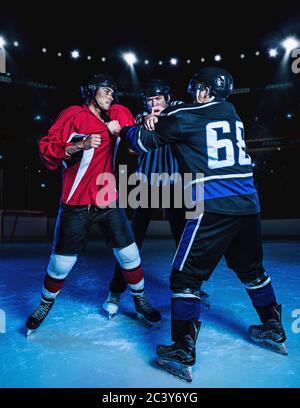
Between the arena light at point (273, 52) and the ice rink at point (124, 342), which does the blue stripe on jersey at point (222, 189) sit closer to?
the ice rink at point (124, 342)

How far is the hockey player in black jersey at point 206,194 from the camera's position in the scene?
1780 millimetres

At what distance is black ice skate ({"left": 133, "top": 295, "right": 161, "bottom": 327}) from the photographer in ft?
7.88

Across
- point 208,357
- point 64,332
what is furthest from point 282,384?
point 64,332

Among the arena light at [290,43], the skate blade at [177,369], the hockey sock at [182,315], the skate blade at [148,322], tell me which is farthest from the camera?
the arena light at [290,43]

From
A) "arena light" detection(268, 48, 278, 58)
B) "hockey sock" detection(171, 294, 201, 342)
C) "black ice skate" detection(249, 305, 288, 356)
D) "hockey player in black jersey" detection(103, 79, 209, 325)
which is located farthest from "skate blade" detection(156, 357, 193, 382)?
"arena light" detection(268, 48, 278, 58)

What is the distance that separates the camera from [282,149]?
39.7 ft

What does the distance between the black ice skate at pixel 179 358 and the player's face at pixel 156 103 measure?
5.72 feet

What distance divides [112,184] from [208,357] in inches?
46.5

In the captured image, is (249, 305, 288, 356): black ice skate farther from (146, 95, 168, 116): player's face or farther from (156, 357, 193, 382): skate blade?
(146, 95, 168, 116): player's face

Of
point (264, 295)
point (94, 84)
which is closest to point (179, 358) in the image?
point (264, 295)

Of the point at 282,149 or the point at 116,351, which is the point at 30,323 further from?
the point at 282,149

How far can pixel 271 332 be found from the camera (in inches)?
77.6

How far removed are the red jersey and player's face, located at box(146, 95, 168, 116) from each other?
580 mm

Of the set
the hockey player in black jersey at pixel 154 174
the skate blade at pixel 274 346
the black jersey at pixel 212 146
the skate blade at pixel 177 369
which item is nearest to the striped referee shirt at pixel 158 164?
the hockey player in black jersey at pixel 154 174
